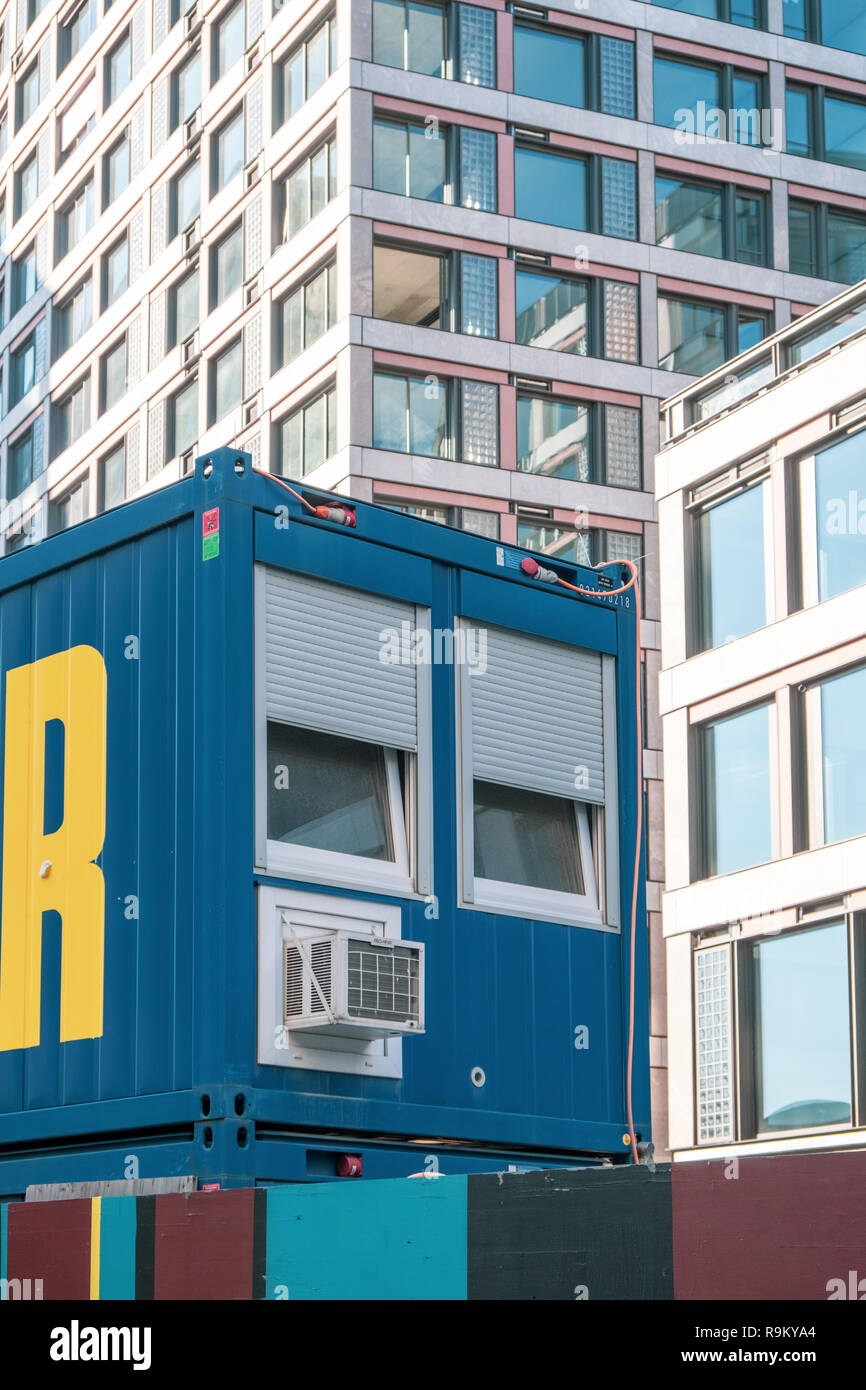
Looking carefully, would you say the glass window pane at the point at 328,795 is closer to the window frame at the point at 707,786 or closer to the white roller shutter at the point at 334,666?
the white roller shutter at the point at 334,666

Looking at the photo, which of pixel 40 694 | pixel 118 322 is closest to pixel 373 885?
pixel 40 694

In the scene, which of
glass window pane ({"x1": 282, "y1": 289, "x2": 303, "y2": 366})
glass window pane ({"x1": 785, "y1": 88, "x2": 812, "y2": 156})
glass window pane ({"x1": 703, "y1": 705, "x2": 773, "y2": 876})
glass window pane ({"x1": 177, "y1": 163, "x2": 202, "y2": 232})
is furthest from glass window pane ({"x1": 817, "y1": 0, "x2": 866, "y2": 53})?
glass window pane ({"x1": 703, "y1": 705, "x2": 773, "y2": 876})

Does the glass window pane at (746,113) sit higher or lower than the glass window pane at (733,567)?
higher

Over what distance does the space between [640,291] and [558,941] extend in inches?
1562

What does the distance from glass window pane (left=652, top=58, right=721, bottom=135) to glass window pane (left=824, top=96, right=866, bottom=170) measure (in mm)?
2910

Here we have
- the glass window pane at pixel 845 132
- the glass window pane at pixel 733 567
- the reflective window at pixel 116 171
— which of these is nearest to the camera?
the glass window pane at pixel 733 567

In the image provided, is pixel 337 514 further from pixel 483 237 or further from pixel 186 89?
pixel 186 89

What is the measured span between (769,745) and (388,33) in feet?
67.2

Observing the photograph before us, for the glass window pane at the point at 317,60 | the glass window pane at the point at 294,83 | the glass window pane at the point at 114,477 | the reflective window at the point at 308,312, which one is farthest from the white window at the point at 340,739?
the glass window pane at the point at 114,477

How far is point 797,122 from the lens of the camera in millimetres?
48312

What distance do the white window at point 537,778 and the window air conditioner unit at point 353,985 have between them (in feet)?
2.07

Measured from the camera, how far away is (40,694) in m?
7.68

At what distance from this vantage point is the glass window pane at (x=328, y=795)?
271 inches

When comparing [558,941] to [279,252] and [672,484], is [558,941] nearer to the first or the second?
[672,484]
